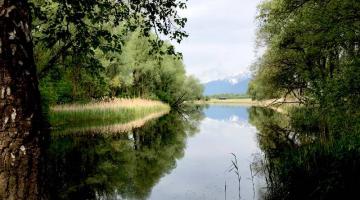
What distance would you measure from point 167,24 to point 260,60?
109 feet

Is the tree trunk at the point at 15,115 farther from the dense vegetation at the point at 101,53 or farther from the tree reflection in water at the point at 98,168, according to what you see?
the dense vegetation at the point at 101,53

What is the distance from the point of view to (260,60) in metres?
40.4

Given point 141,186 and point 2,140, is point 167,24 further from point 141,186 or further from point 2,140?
point 2,140

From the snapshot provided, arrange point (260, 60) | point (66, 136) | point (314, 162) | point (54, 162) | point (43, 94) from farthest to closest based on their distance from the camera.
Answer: point (260, 60) < point (43, 94) < point (66, 136) < point (54, 162) < point (314, 162)

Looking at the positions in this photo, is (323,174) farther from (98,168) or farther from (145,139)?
(145,139)

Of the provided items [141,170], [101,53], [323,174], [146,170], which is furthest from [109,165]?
[101,53]

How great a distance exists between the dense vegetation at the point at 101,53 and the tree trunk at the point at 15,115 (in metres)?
4.85

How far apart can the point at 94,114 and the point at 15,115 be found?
30124mm

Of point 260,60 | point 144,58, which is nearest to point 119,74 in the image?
point 144,58

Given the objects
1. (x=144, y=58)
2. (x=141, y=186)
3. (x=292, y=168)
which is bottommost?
(x=141, y=186)

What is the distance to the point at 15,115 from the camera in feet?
9.99

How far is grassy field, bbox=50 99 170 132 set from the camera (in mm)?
27653

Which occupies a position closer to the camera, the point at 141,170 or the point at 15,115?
the point at 15,115

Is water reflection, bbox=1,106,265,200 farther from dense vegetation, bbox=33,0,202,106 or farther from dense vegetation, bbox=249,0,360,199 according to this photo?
dense vegetation, bbox=33,0,202,106
